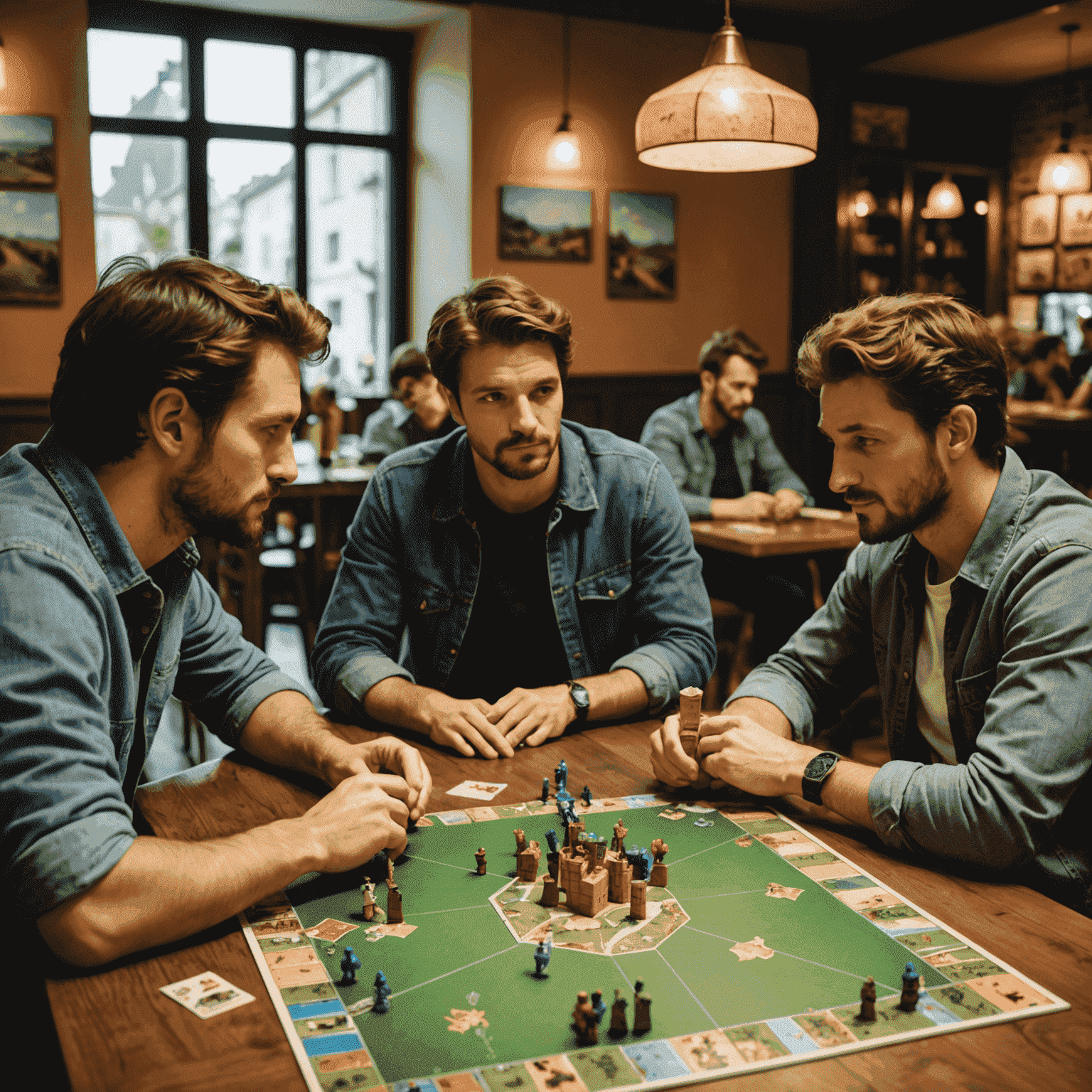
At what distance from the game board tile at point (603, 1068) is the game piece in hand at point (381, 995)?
7.2 inches

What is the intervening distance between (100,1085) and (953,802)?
98cm

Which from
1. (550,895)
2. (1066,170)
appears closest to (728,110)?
(550,895)

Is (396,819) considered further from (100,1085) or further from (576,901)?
(100,1085)

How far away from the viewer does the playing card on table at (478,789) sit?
62.1 inches

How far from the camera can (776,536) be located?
3.93 m

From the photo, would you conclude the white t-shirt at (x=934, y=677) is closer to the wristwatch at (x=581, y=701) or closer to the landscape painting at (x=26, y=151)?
the wristwatch at (x=581, y=701)

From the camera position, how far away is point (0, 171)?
241 inches

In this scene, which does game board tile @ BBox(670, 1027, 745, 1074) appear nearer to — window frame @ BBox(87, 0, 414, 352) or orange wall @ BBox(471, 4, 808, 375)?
orange wall @ BBox(471, 4, 808, 375)

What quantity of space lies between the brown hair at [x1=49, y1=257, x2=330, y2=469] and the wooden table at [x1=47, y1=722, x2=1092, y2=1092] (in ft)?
1.80

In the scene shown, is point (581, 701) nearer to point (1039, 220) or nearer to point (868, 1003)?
point (868, 1003)

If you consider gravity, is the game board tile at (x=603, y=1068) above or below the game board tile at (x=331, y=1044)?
below

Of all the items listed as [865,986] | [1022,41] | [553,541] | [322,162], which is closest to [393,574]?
[553,541]

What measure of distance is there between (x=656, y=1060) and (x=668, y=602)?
1.26 meters

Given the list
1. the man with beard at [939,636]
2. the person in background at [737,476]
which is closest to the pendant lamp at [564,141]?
the person in background at [737,476]
